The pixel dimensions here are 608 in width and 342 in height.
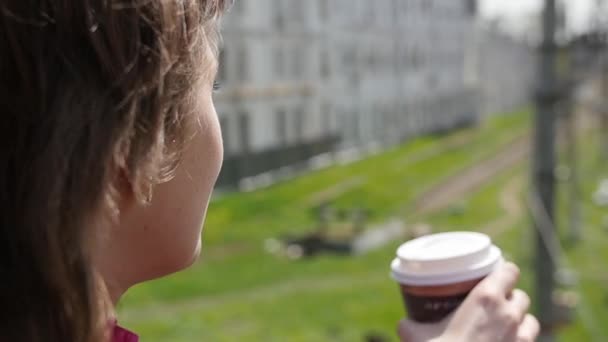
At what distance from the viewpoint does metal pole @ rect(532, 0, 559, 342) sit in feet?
6.44

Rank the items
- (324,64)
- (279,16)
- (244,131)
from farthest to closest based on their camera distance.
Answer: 1. (324,64)
2. (279,16)
3. (244,131)

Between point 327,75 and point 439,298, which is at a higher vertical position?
point 439,298

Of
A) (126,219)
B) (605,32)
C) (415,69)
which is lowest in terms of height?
(415,69)

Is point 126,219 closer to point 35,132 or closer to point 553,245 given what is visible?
point 35,132

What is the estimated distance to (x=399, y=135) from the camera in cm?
1141

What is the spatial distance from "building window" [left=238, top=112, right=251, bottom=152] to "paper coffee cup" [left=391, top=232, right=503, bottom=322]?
22.5 feet

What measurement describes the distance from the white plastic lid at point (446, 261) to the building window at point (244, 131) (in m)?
6.84

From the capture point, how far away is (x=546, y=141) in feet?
6.52

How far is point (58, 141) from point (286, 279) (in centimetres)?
445

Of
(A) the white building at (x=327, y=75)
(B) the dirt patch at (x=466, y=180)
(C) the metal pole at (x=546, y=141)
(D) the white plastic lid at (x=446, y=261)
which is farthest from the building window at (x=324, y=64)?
(D) the white plastic lid at (x=446, y=261)

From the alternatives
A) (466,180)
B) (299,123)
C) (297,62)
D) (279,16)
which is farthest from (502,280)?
(466,180)

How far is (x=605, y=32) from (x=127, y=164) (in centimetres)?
207

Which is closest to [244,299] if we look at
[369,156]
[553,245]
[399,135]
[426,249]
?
[553,245]

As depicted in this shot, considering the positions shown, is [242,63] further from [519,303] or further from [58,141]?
[58,141]
